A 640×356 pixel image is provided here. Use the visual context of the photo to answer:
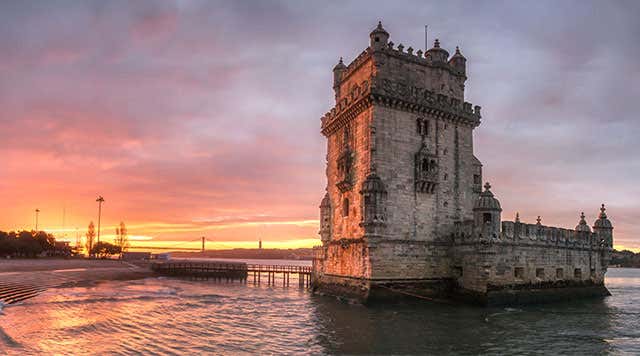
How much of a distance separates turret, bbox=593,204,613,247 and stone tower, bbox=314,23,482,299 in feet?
49.5

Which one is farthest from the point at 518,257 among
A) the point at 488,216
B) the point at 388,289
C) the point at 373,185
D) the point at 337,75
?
the point at 337,75

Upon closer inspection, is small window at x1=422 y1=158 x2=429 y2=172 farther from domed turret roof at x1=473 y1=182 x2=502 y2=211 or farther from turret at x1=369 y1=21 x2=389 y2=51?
turret at x1=369 y1=21 x2=389 y2=51

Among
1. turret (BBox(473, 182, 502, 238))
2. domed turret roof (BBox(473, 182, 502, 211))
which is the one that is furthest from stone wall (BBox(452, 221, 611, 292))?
domed turret roof (BBox(473, 182, 502, 211))

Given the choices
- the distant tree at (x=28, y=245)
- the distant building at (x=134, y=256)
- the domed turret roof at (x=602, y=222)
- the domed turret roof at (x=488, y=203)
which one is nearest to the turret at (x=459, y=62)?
the domed turret roof at (x=488, y=203)

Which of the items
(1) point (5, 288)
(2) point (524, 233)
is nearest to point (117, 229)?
(1) point (5, 288)

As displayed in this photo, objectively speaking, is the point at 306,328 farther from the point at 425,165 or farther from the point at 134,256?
the point at 134,256

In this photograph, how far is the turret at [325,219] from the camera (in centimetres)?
4369

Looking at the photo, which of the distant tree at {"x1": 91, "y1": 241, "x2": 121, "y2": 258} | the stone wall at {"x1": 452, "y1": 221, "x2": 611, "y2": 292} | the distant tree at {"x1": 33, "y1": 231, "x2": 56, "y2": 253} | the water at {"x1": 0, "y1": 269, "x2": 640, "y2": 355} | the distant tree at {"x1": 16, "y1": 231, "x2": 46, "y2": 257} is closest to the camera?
the water at {"x1": 0, "y1": 269, "x2": 640, "y2": 355}

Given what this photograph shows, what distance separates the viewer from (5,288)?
41094 mm

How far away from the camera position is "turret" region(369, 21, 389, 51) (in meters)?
38.0

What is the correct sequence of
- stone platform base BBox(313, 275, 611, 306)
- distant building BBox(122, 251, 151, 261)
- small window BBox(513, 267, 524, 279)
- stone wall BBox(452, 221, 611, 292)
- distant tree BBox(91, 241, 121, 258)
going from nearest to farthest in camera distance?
stone platform base BBox(313, 275, 611, 306) → stone wall BBox(452, 221, 611, 292) → small window BBox(513, 267, 524, 279) → distant building BBox(122, 251, 151, 261) → distant tree BBox(91, 241, 121, 258)

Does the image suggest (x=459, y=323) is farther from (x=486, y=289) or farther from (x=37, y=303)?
(x=37, y=303)

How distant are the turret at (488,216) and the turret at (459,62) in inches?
481

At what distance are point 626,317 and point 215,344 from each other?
93.7 feet
